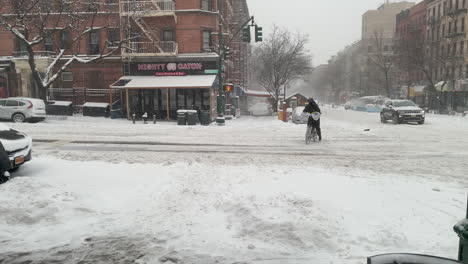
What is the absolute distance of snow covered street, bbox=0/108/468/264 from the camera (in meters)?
3.87

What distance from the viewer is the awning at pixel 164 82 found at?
23656 mm

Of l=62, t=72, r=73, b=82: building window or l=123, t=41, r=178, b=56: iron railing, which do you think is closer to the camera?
l=123, t=41, r=178, b=56: iron railing

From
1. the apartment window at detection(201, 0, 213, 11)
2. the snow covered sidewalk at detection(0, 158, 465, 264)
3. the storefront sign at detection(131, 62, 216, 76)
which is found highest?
the apartment window at detection(201, 0, 213, 11)

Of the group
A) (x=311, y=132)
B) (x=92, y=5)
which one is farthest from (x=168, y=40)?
(x=311, y=132)

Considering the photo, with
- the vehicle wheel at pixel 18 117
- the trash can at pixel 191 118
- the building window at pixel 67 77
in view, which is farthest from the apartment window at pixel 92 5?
the trash can at pixel 191 118

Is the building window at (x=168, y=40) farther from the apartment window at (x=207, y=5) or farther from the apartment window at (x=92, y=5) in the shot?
the apartment window at (x=92, y=5)

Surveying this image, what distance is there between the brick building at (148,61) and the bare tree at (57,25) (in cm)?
49

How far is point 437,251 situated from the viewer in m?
3.87

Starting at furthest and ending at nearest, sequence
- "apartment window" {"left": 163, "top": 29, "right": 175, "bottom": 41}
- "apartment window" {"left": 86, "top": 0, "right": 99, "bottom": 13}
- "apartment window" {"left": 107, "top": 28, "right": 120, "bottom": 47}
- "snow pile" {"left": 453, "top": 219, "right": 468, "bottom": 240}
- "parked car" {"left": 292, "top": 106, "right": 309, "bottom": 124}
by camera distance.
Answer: "apartment window" {"left": 107, "top": 28, "right": 120, "bottom": 47} → "apartment window" {"left": 163, "top": 29, "right": 175, "bottom": 41} → "apartment window" {"left": 86, "top": 0, "right": 99, "bottom": 13} → "parked car" {"left": 292, "top": 106, "right": 309, "bottom": 124} → "snow pile" {"left": 453, "top": 219, "right": 468, "bottom": 240}

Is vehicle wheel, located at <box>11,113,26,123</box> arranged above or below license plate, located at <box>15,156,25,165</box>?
Result: above

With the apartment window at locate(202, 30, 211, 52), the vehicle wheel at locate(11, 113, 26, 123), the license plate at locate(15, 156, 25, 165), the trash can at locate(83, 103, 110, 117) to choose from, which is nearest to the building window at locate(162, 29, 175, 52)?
the apartment window at locate(202, 30, 211, 52)

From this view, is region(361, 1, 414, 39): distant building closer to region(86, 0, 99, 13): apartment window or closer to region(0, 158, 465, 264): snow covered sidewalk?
region(86, 0, 99, 13): apartment window

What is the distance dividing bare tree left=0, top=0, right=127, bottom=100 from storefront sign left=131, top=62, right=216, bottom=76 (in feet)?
7.60

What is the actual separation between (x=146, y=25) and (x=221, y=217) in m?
24.0
